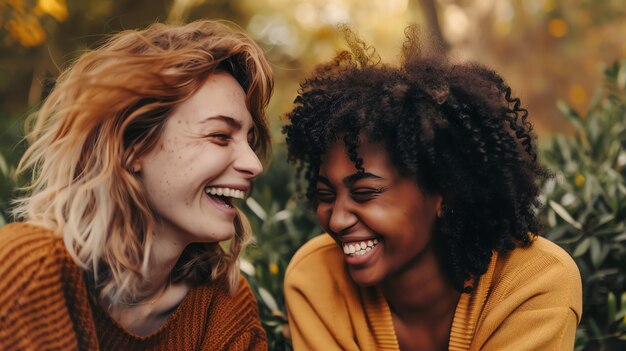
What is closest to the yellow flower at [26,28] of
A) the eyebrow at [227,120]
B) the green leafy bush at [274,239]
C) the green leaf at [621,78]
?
the green leafy bush at [274,239]

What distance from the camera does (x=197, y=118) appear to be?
8.16 feet

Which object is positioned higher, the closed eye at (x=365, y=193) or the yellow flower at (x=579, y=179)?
the closed eye at (x=365, y=193)

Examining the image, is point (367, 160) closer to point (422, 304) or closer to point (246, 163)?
point (246, 163)

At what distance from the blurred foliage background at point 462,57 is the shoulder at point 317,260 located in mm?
262

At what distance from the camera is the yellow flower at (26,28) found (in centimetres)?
545

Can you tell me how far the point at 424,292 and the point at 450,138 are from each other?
0.65 m

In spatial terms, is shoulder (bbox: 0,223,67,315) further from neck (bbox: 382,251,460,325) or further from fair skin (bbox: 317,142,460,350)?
neck (bbox: 382,251,460,325)

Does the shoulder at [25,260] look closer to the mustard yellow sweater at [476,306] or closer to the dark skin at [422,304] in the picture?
the mustard yellow sweater at [476,306]

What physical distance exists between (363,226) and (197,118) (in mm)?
755

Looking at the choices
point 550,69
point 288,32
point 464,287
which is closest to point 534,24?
point 550,69

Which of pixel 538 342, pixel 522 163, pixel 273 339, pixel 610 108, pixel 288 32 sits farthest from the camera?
pixel 288 32

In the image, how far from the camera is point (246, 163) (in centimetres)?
255

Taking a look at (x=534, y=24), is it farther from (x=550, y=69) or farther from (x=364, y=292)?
(x=364, y=292)

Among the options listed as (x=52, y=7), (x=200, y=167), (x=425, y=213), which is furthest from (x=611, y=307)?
(x=52, y=7)
